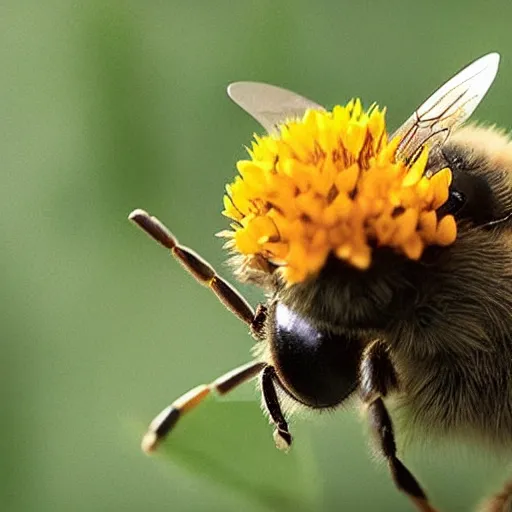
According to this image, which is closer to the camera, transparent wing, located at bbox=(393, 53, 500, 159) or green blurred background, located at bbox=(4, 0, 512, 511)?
transparent wing, located at bbox=(393, 53, 500, 159)

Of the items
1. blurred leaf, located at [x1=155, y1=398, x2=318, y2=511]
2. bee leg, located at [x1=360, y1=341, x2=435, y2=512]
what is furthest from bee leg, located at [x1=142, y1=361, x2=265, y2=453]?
bee leg, located at [x1=360, y1=341, x2=435, y2=512]

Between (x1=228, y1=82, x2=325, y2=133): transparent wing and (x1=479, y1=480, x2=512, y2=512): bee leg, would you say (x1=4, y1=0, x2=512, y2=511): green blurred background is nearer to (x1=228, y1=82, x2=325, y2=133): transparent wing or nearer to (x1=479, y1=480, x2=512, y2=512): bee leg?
(x1=479, y1=480, x2=512, y2=512): bee leg

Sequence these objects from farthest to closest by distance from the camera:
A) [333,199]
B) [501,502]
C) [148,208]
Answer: [148,208], [501,502], [333,199]

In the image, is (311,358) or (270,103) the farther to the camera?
(270,103)

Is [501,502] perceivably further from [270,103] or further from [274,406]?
[270,103]

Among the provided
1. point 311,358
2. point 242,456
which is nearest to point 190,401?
point 242,456

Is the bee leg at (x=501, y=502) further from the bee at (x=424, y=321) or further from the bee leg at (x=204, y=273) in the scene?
the bee leg at (x=204, y=273)
